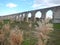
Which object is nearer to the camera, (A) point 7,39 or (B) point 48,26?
(B) point 48,26

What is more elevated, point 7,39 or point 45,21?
point 45,21

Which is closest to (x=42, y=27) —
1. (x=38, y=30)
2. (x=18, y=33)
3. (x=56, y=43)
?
(x=38, y=30)

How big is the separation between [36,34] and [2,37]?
2.83 feet

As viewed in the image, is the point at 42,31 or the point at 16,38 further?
the point at 42,31

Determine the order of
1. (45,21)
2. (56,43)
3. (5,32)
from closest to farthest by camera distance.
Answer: (45,21) → (5,32) → (56,43)

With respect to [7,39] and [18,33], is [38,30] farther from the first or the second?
[7,39]

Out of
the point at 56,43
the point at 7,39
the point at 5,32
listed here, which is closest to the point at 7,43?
the point at 7,39

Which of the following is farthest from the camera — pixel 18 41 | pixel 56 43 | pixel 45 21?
pixel 56 43

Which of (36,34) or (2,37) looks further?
(2,37)

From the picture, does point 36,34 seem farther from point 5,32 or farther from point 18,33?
point 5,32

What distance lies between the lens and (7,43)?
4.82 meters

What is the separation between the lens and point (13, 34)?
14.4 ft

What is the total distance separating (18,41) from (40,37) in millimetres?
384

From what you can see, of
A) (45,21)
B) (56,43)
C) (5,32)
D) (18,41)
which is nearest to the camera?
(18,41)
